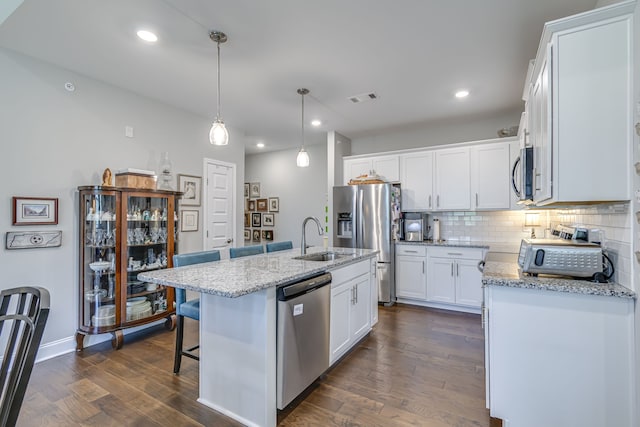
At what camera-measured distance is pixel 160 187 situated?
11.9 ft

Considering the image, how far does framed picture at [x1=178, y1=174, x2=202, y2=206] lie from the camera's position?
394cm

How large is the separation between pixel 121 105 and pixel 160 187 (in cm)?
96

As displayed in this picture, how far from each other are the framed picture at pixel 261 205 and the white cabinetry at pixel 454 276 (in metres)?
3.58

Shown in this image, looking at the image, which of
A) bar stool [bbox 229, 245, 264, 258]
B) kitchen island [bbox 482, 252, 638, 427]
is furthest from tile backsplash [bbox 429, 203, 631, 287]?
bar stool [bbox 229, 245, 264, 258]

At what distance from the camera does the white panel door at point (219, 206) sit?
431 centimetres

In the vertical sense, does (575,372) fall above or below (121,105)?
below

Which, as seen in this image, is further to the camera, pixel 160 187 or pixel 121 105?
pixel 160 187

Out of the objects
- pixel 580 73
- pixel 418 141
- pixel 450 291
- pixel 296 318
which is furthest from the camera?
pixel 418 141

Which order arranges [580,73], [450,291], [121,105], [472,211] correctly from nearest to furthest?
[580,73] < [121,105] < [450,291] < [472,211]

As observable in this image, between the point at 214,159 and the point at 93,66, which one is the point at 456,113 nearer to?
the point at 214,159

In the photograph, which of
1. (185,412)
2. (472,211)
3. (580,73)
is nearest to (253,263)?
(185,412)

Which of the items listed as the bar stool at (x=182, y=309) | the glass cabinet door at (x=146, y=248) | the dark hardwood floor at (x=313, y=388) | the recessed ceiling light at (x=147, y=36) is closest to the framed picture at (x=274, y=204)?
the glass cabinet door at (x=146, y=248)

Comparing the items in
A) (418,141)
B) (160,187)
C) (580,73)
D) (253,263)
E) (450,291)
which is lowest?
(450,291)

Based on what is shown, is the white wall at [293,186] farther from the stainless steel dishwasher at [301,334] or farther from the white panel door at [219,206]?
the stainless steel dishwasher at [301,334]
